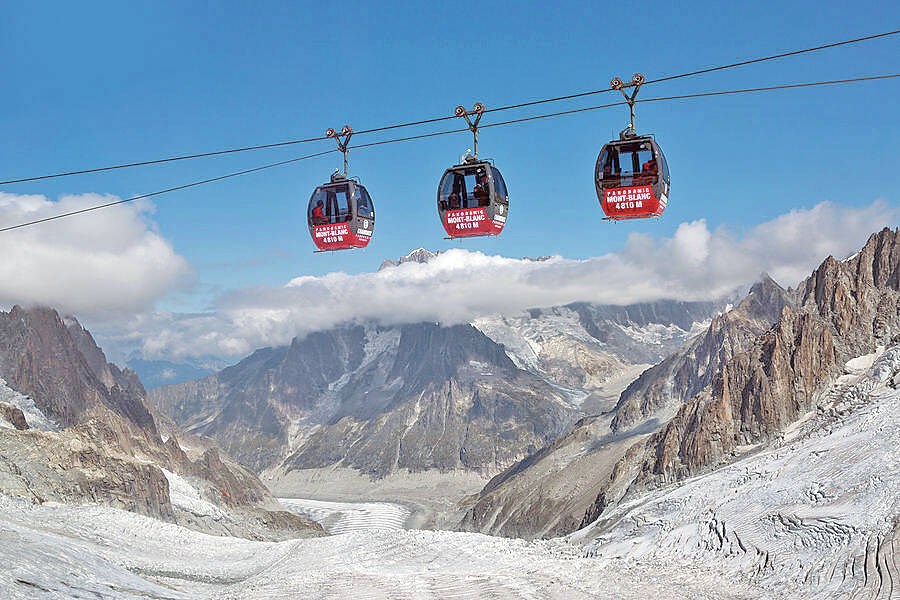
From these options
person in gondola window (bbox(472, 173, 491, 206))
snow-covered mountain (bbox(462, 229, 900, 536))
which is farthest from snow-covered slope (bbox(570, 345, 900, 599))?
person in gondola window (bbox(472, 173, 491, 206))

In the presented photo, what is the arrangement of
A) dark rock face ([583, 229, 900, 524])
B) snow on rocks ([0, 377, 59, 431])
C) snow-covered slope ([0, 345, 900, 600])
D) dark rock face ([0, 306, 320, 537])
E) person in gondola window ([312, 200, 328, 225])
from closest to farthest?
1. person in gondola window ([312, 200, 328, 225])
2. snow-covered slope ([0, 345, 900, 600])
3. dark rock face ([0, 306, 320, 537])
4. dark rock face ([583, 229, 900, 524])
5. snow on rocks ([0, 377, 59, 431])

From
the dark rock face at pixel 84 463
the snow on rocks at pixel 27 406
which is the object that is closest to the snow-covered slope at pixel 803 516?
the dark rock face at pixel 84 463

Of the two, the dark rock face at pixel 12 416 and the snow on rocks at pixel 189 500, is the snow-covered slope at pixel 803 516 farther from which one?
the dark rock face at pixel 12 416

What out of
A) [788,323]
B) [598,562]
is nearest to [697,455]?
[788,323]

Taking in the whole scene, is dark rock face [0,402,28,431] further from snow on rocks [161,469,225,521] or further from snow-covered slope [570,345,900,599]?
snow-covered slope [570,345,900,599]

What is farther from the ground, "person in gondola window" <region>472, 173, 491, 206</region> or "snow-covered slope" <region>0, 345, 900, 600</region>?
"person in gondola window" <region>472, 173, 491, 206</region>

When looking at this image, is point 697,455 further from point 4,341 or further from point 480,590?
point 4,341

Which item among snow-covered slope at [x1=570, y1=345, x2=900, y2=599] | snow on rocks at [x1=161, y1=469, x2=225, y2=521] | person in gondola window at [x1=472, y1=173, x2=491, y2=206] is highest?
person in gondola window at [x1=472, y1=173, x2=491, y2=206]

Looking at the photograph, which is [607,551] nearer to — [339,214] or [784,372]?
[339,214]
